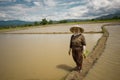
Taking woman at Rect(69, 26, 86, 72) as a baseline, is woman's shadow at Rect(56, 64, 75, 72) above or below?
below

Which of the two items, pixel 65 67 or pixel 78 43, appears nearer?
pixel 78 43

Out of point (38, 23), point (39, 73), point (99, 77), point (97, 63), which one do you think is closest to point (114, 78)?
point (99, 77)

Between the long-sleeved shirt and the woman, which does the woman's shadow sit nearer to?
the woman

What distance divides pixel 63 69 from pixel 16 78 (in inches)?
62.4

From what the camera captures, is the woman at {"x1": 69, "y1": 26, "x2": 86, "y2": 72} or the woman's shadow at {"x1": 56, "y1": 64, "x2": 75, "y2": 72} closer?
the woman at {"x1": 69, "y1": 26, "x2": 86, "y2": 72}

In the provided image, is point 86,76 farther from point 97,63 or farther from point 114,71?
point 97,63

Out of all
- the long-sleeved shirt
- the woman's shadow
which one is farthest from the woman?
the woman's shadow

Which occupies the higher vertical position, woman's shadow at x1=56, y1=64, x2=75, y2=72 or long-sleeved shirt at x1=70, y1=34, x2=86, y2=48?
long-sleeved shirt at x1=70, y1=34, x2=86, y2=48

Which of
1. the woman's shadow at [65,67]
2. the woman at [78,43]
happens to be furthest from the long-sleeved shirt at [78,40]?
the woman's shadow at [65,67]

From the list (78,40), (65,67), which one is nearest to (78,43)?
(78,40)

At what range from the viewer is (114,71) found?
15.6ft

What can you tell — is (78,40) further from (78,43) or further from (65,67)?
(65,67)

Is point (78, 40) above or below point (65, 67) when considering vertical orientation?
above

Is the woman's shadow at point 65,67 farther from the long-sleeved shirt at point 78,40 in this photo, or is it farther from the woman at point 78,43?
the long-sleeved shirt at point 78,40
